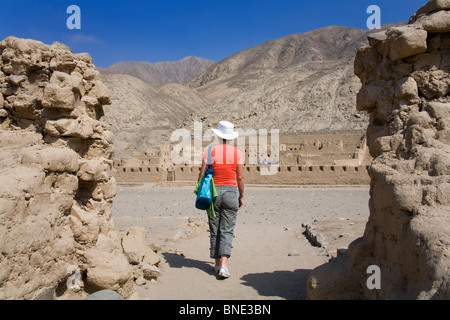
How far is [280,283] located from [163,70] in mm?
162390

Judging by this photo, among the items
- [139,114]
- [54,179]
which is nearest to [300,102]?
[139,114]

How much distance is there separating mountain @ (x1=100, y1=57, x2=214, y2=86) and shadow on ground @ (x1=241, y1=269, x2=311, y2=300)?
13760 centimetres

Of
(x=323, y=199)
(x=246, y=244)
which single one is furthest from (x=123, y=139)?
(x=246, y=244)

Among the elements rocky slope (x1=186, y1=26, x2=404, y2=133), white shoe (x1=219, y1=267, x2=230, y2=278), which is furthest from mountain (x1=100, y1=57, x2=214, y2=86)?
white shoe (x1=219, y1=267, x2=230, y2=278)

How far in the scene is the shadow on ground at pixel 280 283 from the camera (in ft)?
12.7

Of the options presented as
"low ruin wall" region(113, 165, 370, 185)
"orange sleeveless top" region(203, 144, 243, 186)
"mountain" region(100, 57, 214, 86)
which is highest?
"mountain" region(100, 57, 214, 86)

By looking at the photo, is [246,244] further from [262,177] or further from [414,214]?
[262,177]

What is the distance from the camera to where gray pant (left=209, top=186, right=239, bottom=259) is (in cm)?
446

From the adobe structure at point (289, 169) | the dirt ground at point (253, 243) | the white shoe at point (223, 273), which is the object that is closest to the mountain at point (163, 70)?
the adobe structure at point (289, 169)

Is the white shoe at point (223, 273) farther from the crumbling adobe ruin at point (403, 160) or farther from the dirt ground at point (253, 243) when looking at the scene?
the crumbling adobe ruin at point (403, 160)

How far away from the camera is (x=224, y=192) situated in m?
4.47

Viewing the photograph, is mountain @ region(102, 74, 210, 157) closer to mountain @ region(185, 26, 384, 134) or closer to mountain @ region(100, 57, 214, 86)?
mountain @ region(185, 26, 384, 134)

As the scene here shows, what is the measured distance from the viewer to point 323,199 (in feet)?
43.8

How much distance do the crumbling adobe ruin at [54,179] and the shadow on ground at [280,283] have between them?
4.33 ft
